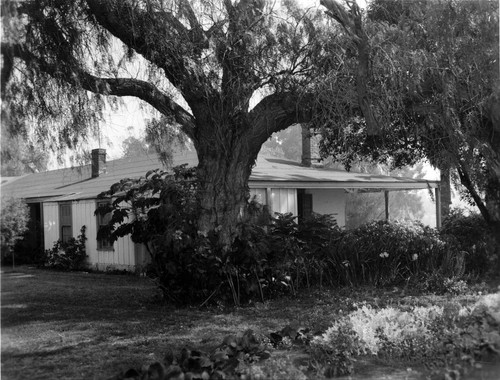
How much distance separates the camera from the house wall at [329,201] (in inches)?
813

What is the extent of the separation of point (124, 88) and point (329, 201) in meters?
12.5

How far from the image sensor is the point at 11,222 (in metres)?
6.66

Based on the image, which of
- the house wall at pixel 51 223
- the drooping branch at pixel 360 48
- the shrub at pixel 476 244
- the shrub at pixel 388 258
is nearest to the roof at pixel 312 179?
the shrub at pixel 476 244

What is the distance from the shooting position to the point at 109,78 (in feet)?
32.2

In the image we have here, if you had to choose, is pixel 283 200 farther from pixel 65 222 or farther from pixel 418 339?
pixel 418 339

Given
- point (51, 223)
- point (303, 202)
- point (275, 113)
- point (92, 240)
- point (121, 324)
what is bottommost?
point (121, 324)

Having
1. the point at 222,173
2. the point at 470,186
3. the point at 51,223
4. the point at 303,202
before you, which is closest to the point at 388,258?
the point at 470,186

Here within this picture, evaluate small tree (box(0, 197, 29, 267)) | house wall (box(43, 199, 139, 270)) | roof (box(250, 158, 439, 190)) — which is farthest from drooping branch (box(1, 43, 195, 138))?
house wall (box(43, 199, 139, 270))

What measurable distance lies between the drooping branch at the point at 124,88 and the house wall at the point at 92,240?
7.30m

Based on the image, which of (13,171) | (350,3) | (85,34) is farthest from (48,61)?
(350,3)

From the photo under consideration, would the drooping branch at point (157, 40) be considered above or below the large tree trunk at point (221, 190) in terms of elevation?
above

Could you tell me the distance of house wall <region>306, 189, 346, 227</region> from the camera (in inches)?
813

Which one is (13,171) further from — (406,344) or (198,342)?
(406,344)

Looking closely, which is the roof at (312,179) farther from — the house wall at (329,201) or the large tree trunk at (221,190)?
the large tree trunk at (221,190)
